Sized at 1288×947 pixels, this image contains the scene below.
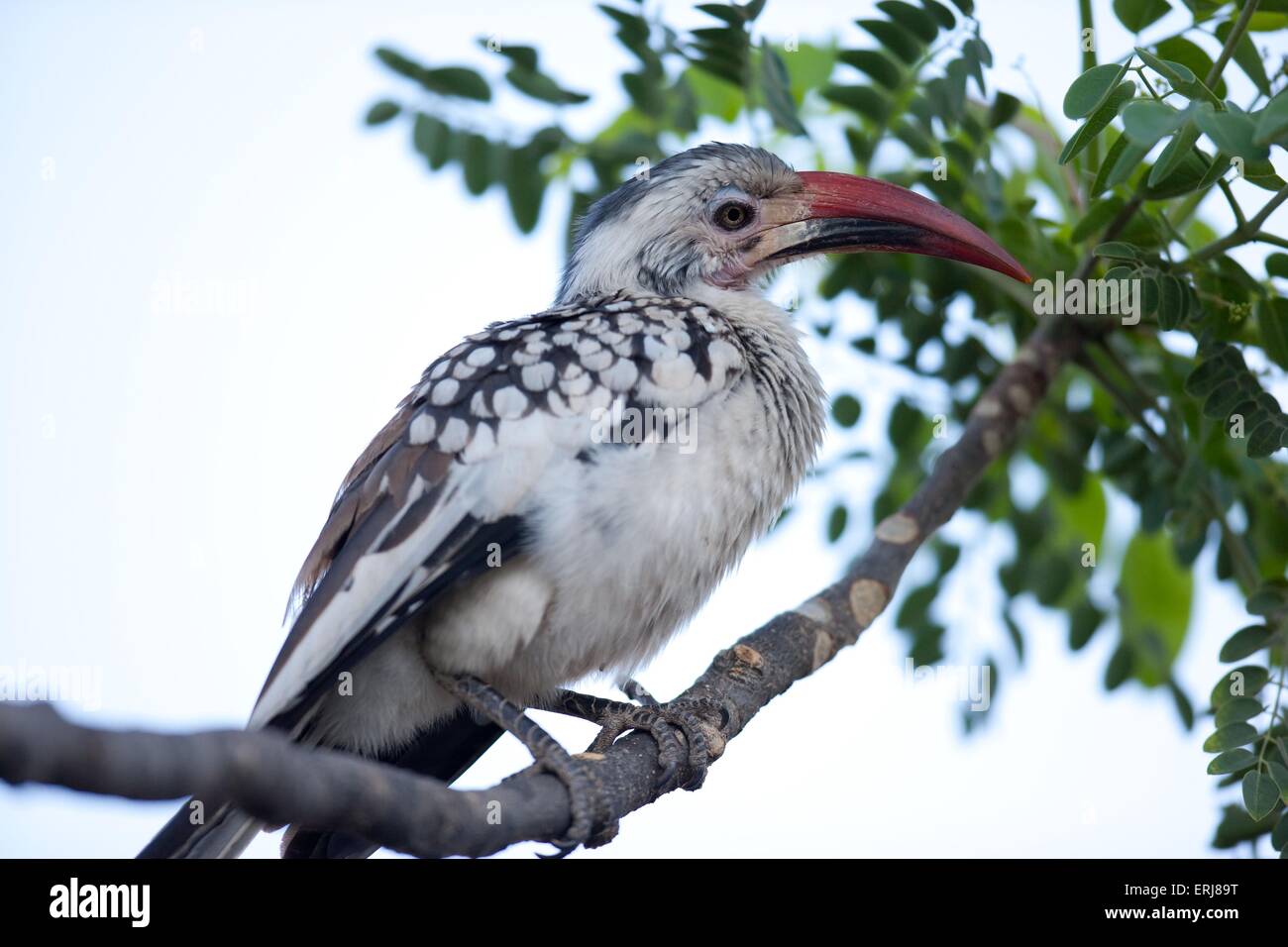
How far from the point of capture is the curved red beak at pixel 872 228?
224 cm

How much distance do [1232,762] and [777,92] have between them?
54.2 inches

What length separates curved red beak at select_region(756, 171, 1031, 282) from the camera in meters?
2.24

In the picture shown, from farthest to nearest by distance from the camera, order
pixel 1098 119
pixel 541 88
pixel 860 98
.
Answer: pixel 541 88
pixel 860 98
pixel 1098 119

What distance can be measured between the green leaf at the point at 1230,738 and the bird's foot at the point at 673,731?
74 centimetres

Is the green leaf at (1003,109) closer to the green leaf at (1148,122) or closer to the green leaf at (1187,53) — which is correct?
the green leaf at (1187,53)

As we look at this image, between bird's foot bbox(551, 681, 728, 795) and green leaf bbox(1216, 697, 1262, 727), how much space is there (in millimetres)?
758

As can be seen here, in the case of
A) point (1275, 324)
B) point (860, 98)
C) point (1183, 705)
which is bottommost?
point (1183, 705)

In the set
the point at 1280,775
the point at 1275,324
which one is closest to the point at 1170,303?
the point at 1275,324

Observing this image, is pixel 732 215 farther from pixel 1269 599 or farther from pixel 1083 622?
pixel 1269 599

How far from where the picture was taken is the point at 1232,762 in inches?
65.4

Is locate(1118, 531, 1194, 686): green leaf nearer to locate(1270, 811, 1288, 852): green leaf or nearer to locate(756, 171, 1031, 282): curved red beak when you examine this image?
locate(756, 171, 1031, 282): curved red beak

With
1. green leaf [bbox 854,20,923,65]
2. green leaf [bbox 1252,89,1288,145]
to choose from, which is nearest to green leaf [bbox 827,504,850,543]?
green leaf [bbox 854,20,923,65]

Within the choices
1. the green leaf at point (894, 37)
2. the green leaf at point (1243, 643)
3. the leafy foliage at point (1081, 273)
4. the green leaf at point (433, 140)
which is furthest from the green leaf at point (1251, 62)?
the green leaf at point (433, 140)
